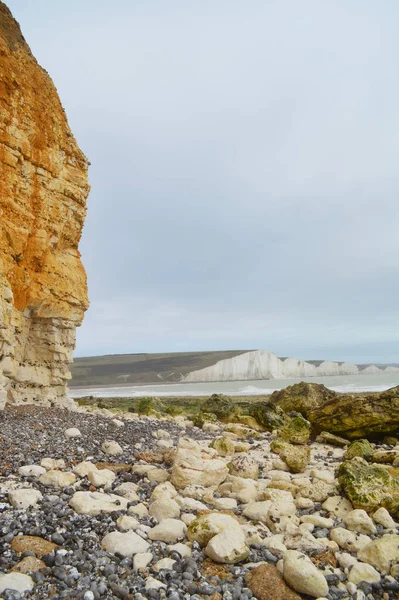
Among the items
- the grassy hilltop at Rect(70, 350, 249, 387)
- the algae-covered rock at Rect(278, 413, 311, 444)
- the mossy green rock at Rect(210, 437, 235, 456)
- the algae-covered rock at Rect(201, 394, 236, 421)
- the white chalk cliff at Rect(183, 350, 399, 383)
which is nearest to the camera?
the mossy green rock at Rect(210, 437, 235, 456)

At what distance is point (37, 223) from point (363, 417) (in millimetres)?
14334

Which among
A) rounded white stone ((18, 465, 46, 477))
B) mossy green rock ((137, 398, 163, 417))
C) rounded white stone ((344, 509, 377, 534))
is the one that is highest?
rounded white stone ((18, 465, 46, 477))

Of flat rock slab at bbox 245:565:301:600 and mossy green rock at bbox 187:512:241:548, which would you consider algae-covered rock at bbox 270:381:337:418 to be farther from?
flat rock slab at bbox 245:565:301:600

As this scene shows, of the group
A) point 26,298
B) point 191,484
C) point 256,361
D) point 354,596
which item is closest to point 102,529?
Result: point 191,484

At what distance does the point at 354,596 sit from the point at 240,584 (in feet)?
3.84

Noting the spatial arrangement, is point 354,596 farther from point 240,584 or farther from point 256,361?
point 256,361

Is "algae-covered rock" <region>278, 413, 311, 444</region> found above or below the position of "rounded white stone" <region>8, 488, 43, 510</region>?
below

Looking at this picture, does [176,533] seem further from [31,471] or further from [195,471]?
[31,471]

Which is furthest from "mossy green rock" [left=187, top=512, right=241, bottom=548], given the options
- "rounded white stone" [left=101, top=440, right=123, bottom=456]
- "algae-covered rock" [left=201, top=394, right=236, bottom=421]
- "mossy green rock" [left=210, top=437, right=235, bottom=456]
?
"algae-covered rock" [left=201, top=394, right=236, bottom=421]

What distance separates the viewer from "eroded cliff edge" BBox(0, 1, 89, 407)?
531 inches

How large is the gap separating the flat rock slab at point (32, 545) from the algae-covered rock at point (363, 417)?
13.0 meters

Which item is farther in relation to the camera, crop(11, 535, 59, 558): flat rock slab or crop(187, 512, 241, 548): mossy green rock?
crop(187, 512, 241, 548): mossy green rock

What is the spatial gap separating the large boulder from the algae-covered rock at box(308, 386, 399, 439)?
350 inches

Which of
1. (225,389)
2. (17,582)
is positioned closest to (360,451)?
(17,582)
